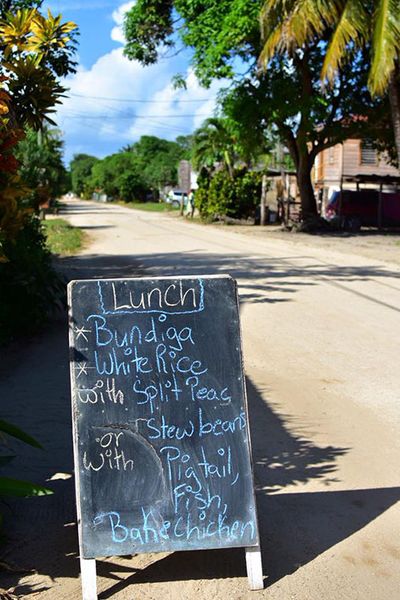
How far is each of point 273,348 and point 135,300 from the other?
508 centimetres

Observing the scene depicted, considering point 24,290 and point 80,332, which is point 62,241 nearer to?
point 24,290

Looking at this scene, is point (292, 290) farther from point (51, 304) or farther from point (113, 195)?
point (113, 195)

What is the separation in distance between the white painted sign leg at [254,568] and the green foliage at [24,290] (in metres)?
5.44

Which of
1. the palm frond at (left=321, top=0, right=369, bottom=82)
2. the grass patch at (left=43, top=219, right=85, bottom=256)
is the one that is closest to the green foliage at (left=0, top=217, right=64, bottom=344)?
the grass patch at (left=43, top=219, right=85, bottom=256)

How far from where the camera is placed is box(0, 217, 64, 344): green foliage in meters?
8.53

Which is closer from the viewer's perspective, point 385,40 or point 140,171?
point 385,40

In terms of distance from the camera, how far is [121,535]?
3402mm

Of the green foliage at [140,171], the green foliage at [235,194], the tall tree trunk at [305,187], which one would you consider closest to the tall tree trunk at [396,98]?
the tall tree trunk at [305,187]

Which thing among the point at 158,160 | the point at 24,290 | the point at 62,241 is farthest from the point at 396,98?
the point at 158,160

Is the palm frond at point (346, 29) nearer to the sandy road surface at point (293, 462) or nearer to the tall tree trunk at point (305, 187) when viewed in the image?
the tall tree trunk at point (305, 187)

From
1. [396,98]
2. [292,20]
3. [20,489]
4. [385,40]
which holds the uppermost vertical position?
[292,20]

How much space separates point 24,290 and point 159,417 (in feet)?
18.1

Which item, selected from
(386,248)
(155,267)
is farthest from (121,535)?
(386,248)

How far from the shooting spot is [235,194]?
3606 centimetres
